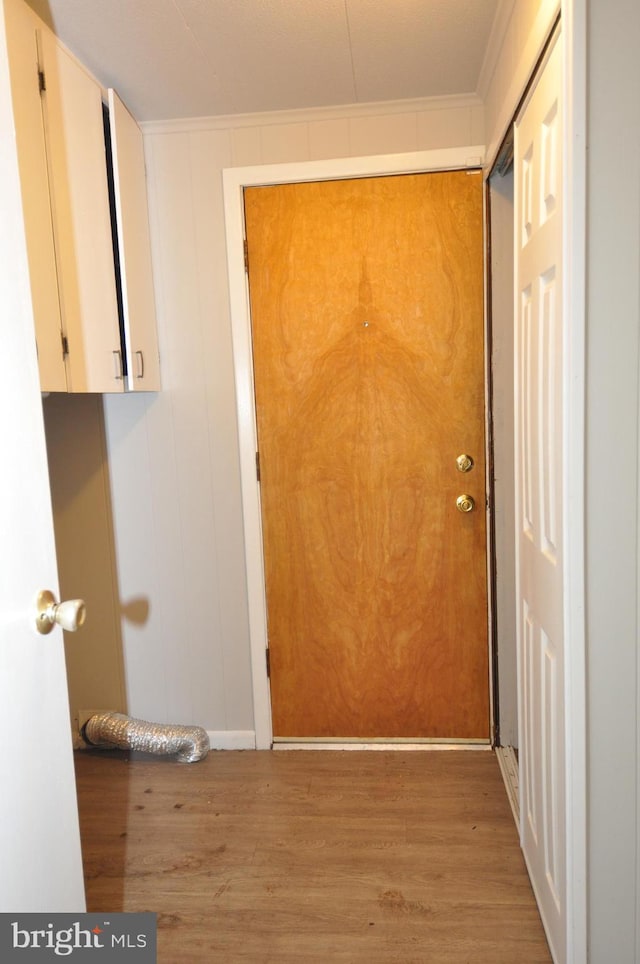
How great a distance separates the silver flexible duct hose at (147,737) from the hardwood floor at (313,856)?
54mm

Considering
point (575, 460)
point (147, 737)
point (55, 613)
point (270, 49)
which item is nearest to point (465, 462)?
point (575, 460)

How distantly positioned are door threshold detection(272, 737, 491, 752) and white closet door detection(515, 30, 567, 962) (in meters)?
0.66

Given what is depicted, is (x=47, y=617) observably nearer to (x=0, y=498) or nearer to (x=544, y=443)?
(x=0, y=498)

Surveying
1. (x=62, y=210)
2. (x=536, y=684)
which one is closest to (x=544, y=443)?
(x=536, y=684)

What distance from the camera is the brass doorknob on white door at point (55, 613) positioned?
1.08m

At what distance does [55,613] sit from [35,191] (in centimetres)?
122

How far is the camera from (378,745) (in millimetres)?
2729

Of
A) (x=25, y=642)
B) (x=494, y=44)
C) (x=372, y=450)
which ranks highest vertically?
(x=494, y=44)

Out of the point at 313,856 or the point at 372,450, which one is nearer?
the point at 313,856

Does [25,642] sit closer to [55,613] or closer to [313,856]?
[55,613]

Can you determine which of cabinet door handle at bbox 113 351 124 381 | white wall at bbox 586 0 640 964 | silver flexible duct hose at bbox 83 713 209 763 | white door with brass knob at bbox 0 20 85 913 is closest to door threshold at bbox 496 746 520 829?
white wall at bbox 586 0 640 964

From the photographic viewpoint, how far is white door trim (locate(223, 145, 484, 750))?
2.47 m

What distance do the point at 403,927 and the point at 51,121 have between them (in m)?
2.33

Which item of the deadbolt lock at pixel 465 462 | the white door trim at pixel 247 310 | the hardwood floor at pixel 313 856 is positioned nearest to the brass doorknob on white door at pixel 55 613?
the hardwood floor at pixel 313 856
